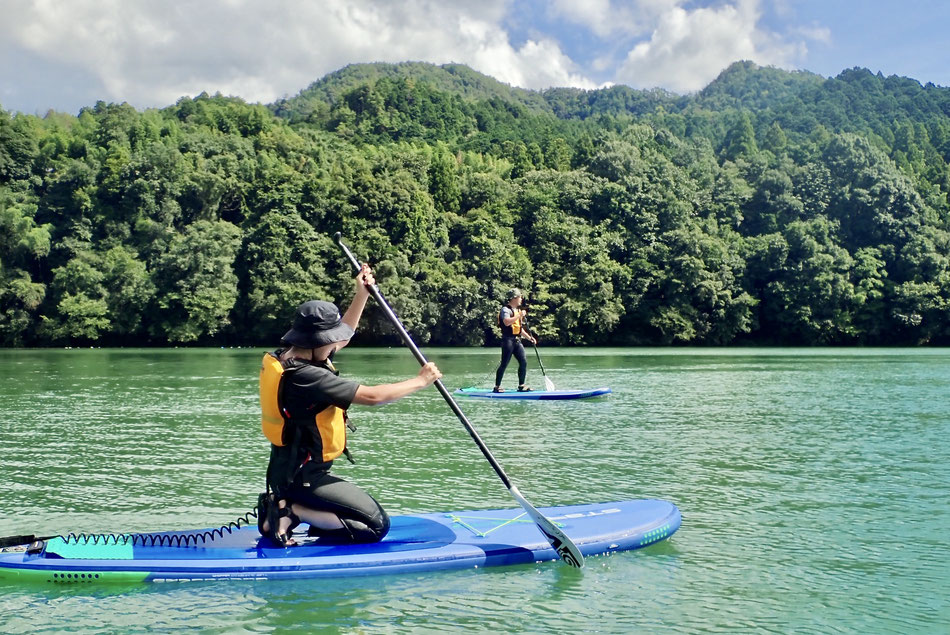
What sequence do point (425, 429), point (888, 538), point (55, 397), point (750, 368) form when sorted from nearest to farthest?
point (888, 538) → point (425, 429) → point (55, 397) → point (750, 368)

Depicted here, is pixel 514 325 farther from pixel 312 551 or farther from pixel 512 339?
pixel 312 551

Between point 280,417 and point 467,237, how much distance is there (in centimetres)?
5321

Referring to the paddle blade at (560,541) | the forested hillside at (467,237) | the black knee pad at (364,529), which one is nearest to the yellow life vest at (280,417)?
the black knee pad at (364,529)

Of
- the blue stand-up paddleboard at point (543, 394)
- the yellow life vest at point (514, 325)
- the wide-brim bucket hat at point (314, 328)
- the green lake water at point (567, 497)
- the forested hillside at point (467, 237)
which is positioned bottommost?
the green lake water at point (567, 497)

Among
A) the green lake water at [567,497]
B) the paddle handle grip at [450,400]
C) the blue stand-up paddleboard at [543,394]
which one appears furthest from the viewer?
the blue stand-up paddleboard at [543,394]

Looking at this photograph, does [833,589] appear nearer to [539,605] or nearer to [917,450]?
[539,605]

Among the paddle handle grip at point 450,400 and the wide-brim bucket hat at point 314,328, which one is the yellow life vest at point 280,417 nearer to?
the wide-brim bucket hat at point 314,328

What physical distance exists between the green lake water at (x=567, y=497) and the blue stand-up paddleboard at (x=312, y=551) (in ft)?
0.33

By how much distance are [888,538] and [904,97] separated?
100065 mm

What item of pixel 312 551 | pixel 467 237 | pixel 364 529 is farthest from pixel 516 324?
pixel 467 237

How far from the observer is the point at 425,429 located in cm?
1338

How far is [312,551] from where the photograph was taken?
5992 mm

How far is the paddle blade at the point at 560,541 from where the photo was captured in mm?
6066

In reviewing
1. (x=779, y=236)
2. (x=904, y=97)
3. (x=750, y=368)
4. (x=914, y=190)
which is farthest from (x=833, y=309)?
(x=904, y=97)
